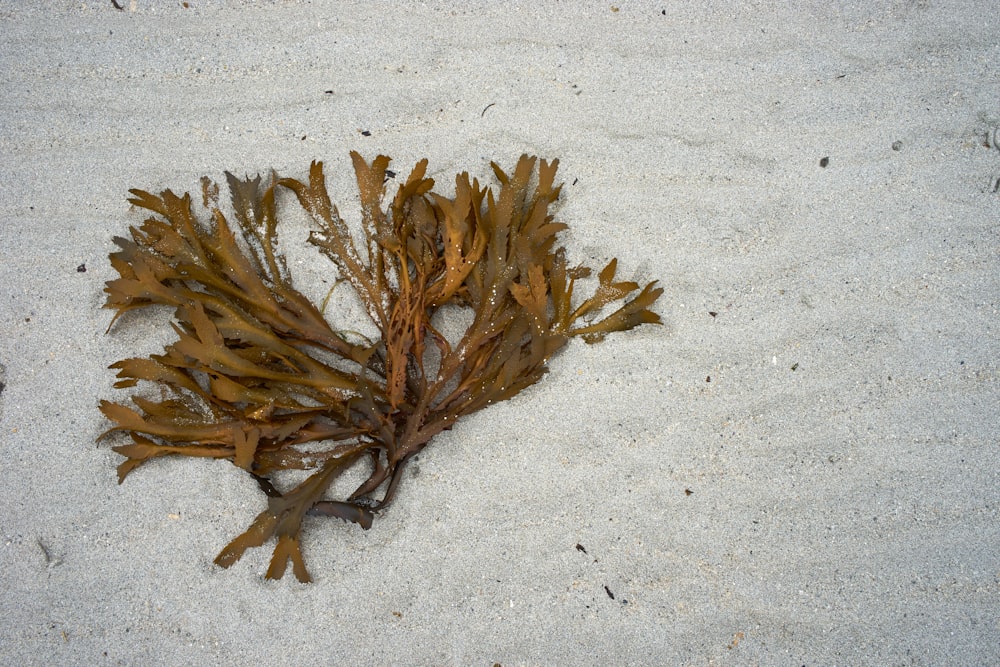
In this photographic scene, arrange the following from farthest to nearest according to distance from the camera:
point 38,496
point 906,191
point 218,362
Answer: point 906,191
point 38,496
point 218,362

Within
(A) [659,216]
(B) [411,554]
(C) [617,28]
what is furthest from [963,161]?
(B) [411,554]

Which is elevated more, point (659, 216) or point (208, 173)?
point (208, 173)

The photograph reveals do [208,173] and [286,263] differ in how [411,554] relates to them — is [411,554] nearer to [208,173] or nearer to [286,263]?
[286,263]

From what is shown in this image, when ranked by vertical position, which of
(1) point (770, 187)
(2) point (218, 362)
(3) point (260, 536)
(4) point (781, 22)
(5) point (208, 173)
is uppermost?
(4) point (781, 22)
